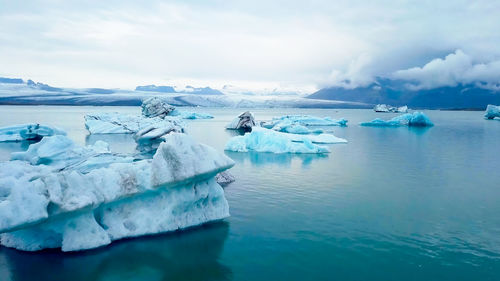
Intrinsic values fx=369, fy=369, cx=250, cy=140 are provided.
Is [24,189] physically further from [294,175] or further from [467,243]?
[294,175]

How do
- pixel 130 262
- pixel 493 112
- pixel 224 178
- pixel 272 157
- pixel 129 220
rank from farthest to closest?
pixel 493 112, pixel 272 157, pixel 224 178, pixel 129 220, pixel 130 262

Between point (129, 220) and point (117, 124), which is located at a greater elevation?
point (129, 220)

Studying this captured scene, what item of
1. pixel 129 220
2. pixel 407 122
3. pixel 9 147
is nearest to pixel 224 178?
pixel 129 220

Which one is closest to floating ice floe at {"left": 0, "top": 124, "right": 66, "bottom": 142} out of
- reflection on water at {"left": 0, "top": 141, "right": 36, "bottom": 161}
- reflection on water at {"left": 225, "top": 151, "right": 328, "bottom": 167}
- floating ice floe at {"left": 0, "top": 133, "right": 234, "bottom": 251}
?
reflection on water at {"left": 0, "top": 141, "right": 36, "bottom": 161}

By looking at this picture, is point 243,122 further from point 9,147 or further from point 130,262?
point 130,262

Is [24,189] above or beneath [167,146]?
beneath

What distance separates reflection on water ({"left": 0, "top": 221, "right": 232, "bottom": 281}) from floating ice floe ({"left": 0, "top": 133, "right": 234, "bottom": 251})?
0.27 meters

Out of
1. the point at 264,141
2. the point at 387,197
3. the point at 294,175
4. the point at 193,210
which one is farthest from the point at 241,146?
the point at 193,210

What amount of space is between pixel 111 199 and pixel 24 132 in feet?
69.4

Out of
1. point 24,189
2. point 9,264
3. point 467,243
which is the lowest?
point 9,264

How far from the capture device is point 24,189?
634 centimetres

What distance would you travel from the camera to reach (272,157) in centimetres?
1889

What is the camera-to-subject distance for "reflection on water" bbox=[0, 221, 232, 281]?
635 centimetres

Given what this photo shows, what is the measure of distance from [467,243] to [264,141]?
14.0 meters
